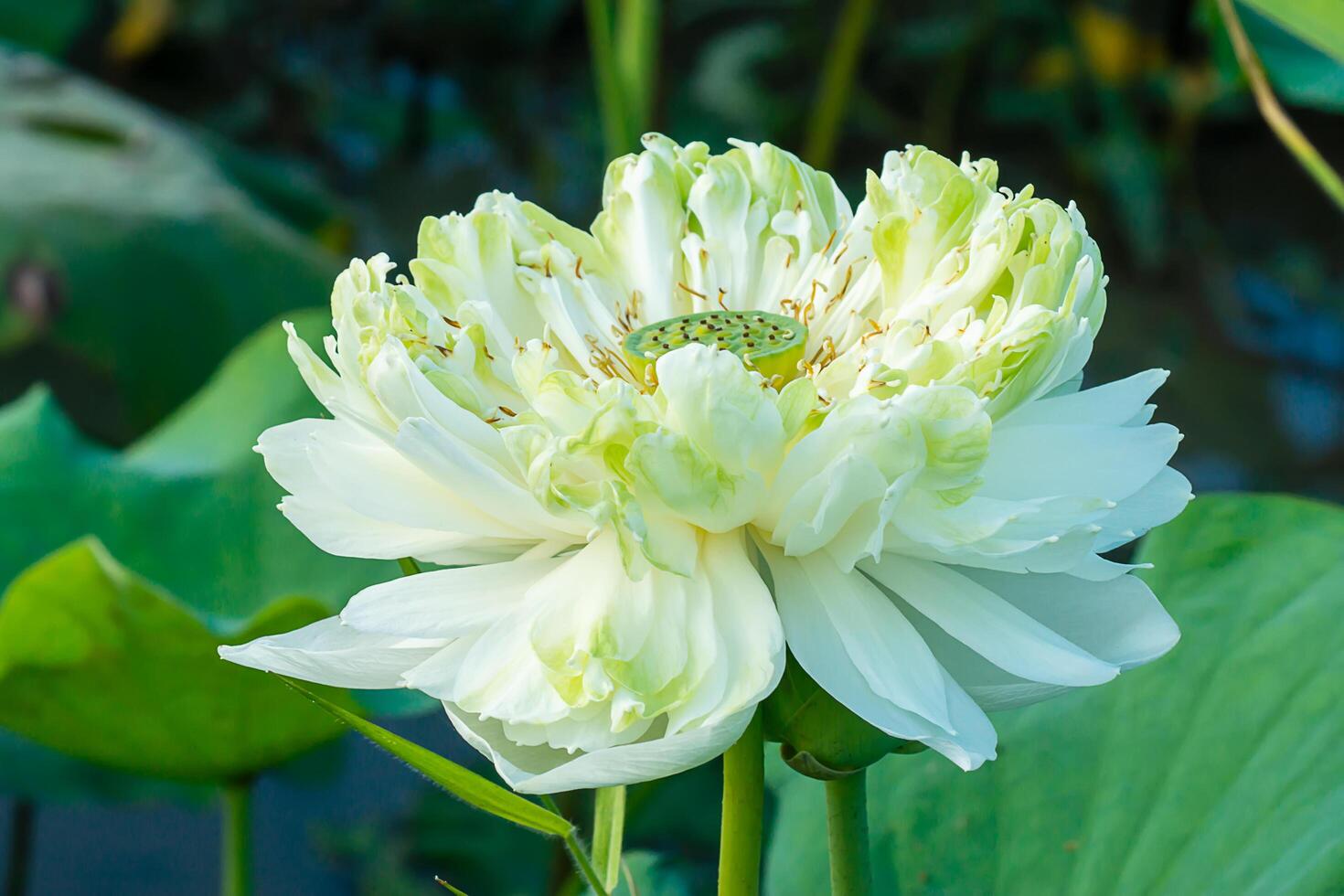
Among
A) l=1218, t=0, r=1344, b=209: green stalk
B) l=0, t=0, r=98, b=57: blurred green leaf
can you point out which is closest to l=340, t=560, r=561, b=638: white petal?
l=1218, t=0, r=1344, b=209: green stalk

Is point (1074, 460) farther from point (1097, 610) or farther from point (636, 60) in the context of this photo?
point (636, 60)

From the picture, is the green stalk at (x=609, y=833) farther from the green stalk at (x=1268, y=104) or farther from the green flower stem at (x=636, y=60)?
the green flower stem at (x=636, y=60)

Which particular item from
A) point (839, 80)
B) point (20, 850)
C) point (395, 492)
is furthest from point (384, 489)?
point (839, 80)

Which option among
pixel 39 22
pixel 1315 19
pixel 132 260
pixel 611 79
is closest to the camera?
pixel 1315 19

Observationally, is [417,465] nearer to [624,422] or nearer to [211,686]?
[624,422]

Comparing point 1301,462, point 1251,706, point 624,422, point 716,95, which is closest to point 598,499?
point 624,422

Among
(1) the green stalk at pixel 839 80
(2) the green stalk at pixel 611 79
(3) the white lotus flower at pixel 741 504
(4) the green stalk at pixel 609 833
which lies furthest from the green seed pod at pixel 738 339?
(1) the green stalk at pixel 839 80
